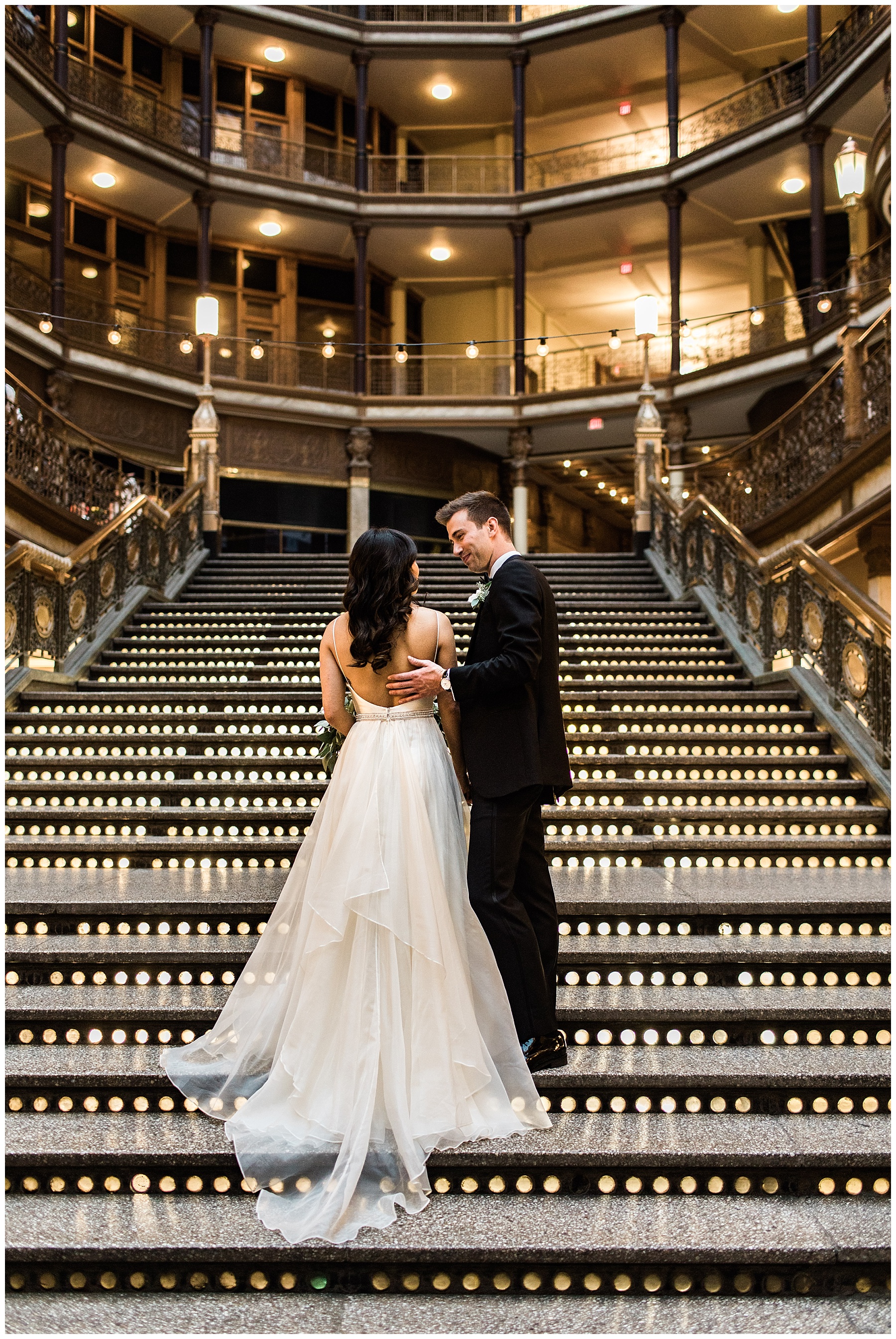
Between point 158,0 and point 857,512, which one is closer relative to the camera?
point 857,512

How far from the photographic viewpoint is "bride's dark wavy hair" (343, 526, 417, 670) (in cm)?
305

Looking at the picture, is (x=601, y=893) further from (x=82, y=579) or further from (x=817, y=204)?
(x=817, y=204)

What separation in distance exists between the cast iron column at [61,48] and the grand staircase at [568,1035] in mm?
13854

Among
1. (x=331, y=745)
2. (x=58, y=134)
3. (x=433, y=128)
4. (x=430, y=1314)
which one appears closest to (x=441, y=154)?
(x=433, y=128)

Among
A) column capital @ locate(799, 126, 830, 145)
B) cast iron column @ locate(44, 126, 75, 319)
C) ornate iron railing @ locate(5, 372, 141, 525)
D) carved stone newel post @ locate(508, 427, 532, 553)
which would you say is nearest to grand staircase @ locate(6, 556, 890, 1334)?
ornate iron railing @ locate(5, 372, 141, 525)

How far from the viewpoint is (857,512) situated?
418 inches

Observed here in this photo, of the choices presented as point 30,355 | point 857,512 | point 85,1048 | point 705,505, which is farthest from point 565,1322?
point 30,355

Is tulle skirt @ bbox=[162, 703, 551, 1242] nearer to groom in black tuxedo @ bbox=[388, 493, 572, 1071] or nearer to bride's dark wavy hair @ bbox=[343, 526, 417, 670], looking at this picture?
groom in black tuxedo @ bbox=[388, 493, 572, 1071]

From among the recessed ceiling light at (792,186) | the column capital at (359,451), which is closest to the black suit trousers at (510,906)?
the column capital at (359,451)

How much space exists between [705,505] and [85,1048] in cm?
A: 747

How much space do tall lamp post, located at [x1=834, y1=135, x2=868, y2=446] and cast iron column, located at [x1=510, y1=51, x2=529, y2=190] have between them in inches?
468

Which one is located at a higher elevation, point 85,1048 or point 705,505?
point 705,505

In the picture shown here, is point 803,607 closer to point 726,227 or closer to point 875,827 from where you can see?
point 875,827

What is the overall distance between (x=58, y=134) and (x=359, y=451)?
281 inches
